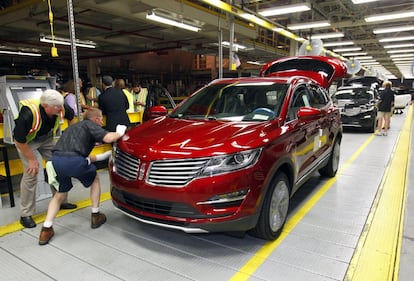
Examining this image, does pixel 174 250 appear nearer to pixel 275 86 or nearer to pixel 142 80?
pixel 275 86

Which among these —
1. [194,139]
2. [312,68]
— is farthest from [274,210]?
[312,68]

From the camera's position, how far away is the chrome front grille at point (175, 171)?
2.48 metres

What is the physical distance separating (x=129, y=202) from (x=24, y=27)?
30.6 feet

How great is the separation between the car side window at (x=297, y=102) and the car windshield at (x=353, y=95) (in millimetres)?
7359

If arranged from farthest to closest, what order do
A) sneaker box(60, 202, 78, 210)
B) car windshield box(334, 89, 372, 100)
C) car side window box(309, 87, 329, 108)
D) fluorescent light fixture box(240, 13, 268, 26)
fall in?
1. car windshield box(334, 89, 372, 100)
2. fluorescent light fixture box(240, 13, 268, 26)
3. car side window box(309, 87, 329, 108)
4. sneaker box(60, 202, 78, 210)

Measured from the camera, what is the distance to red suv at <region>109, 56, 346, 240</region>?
248 centimetres

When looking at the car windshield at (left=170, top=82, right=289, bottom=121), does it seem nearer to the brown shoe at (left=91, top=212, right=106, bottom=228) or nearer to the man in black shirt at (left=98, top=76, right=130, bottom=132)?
the brown shoe at (left=91, top=212, right=106, bottom=228)

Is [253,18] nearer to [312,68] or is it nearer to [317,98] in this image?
[312,68]

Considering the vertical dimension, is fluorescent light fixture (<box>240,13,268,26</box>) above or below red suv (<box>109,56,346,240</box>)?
above

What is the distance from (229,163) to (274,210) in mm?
791

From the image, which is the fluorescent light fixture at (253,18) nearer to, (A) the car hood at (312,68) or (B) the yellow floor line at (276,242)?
(A) the car hood at (312,68)

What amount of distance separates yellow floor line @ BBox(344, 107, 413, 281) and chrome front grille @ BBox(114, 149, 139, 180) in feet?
6.46

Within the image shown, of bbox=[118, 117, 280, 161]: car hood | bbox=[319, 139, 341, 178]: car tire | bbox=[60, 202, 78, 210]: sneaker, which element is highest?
bbox=[118, 117, 280, 161]: car hood

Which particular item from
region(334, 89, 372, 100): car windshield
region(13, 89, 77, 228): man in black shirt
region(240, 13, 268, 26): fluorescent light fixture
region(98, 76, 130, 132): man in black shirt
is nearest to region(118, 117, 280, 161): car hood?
region(13, 89, 77, 228): man in black shirt
